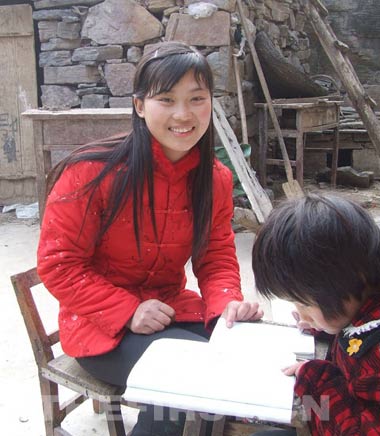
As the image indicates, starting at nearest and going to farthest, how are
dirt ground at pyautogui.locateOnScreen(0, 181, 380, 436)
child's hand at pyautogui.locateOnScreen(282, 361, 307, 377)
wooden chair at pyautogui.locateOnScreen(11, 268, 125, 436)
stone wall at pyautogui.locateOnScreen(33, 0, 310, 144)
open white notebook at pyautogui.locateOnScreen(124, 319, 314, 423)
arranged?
open white notebook at pyautogui.locateOnScreen(124, 319, 314, 423)
child's hand at pyautogui.locateOnScreen(282, 361, 307, 377)
wooden chair at pyautogui.locateOnScreen(11, 268, 125, 436)
dirt ground at pyautogui.locateOnScreen(0, 181, 380, 436)
stone wall at pyautogui.locateOnScreen(33, 0, 310, 144)

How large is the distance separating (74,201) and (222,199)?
1.63ft

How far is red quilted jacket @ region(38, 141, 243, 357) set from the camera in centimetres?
157

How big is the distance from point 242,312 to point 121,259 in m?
0.41

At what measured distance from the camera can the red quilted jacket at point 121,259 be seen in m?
1.57

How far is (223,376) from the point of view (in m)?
1.13

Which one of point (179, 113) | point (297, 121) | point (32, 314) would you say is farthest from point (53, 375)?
point (297, 121)

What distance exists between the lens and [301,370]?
1.16 m

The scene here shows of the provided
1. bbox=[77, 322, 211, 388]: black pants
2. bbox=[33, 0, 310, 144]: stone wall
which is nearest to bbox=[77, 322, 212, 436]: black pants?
bbox=[77, 322, 211, 388]: black pants

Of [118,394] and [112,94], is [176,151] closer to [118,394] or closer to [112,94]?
[118,394]

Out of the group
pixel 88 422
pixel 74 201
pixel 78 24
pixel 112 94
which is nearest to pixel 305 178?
pixel 112 94

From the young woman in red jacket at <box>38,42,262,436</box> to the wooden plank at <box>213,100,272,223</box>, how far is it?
2406mm

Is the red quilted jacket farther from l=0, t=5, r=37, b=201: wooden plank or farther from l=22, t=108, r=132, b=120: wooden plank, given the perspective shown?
l=0, t=5, r=37, b=201: wooden plank

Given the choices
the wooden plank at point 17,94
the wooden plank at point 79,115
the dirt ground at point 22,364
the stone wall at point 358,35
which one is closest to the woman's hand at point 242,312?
the dirt ground at point 22,364

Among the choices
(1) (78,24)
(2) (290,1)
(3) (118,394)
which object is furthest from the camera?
(2) (290,1)
